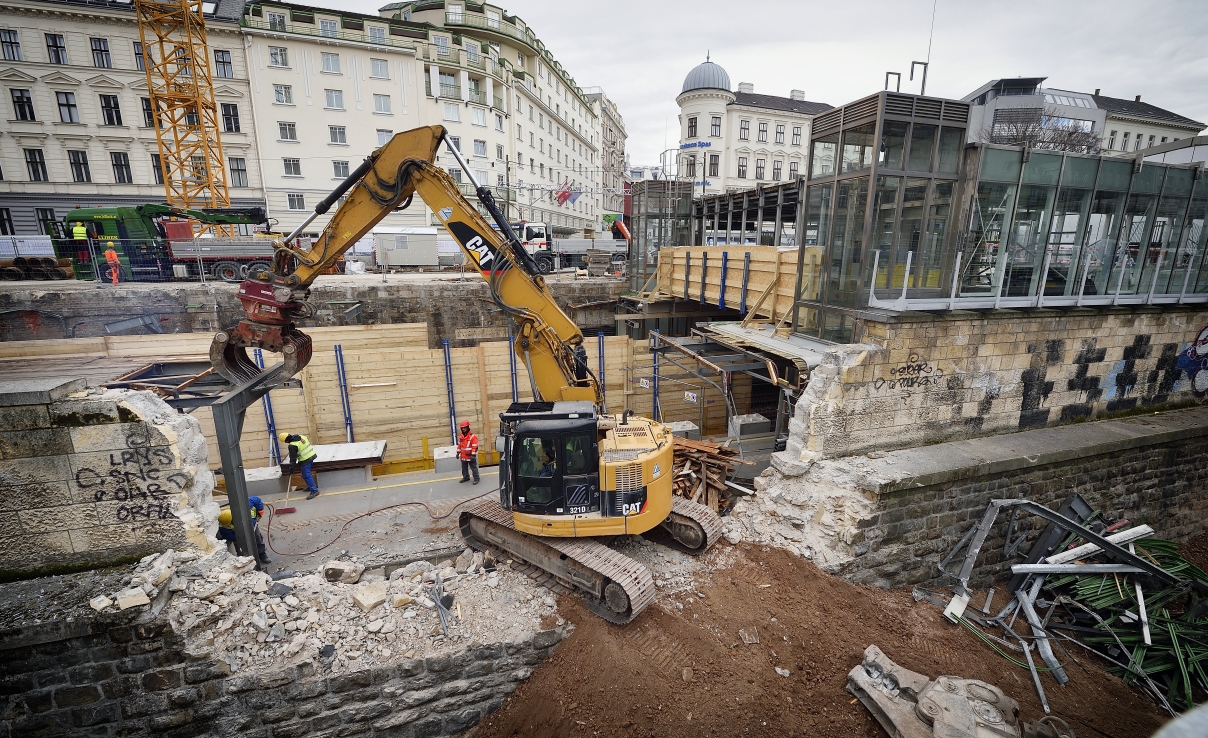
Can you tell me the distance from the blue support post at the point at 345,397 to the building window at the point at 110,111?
89.1 feet

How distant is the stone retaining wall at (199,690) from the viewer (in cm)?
502

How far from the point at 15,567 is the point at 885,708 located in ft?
30.5

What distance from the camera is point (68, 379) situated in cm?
536

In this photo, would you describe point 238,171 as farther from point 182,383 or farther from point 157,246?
point 182,383

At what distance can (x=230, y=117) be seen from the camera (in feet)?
91.4

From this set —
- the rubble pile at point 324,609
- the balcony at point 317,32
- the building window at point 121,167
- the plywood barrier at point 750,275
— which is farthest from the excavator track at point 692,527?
the building window at point 121,167

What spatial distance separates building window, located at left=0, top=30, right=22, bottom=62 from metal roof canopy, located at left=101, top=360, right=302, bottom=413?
3087 cm

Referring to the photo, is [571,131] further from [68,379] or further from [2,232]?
[68,379]

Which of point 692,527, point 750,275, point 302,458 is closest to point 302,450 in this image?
point 302,458

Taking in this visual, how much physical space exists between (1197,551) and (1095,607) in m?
5.20

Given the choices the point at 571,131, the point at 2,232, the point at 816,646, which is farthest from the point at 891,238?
the point at 571,131

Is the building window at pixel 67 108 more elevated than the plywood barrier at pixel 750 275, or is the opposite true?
the building window at pixel 67 108

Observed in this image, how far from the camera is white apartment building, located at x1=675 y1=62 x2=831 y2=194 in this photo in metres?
37.2

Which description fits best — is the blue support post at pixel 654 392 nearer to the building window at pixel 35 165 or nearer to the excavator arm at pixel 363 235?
the excavator arm at pixel 363 235
